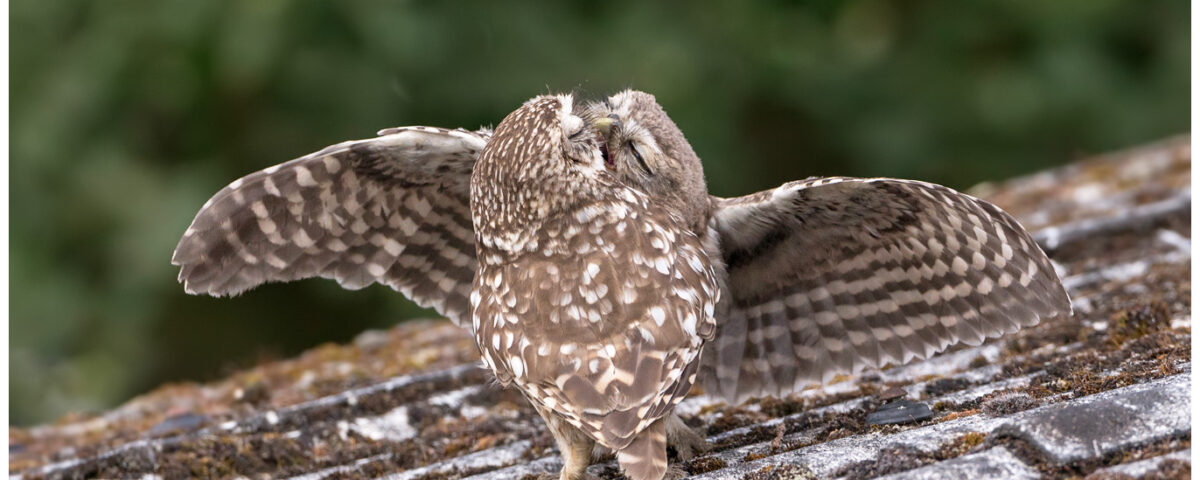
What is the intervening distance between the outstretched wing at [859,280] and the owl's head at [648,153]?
0.37 feet

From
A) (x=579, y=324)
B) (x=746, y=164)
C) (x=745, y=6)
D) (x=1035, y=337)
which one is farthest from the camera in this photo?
(x=746, y=164)

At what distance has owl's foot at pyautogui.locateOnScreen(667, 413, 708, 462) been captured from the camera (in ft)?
8.98

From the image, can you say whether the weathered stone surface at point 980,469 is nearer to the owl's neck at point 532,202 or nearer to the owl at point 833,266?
the owl at point 833,266

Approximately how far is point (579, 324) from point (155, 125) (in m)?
3.88

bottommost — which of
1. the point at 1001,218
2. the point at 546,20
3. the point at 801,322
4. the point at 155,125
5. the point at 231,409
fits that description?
the point at 231,409

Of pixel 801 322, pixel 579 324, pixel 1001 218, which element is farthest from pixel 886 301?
pixel 579 324

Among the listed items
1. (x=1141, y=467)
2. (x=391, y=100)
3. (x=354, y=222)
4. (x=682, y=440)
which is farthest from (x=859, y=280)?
(x=391, y=100)

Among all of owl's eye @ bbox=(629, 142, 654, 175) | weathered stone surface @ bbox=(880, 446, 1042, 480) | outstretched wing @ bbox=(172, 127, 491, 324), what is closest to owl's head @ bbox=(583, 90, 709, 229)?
owl's eye @ bbox=(629, 142, 654, 175)

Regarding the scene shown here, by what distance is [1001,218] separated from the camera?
8.41ft

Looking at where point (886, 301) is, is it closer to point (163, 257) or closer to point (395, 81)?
point (395, 81)

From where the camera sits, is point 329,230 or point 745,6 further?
point 745,6

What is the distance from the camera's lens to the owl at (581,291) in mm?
2314

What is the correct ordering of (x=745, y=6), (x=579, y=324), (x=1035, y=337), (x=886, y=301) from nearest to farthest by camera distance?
(x=579, y=324)
(x=886, y=301)
(x=1035, y=337)
(x=745, y=6)

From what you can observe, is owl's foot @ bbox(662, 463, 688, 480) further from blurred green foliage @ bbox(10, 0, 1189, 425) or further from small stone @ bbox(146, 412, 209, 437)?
blurred green foliage @ bbox(10, 0, 1189, 425)
